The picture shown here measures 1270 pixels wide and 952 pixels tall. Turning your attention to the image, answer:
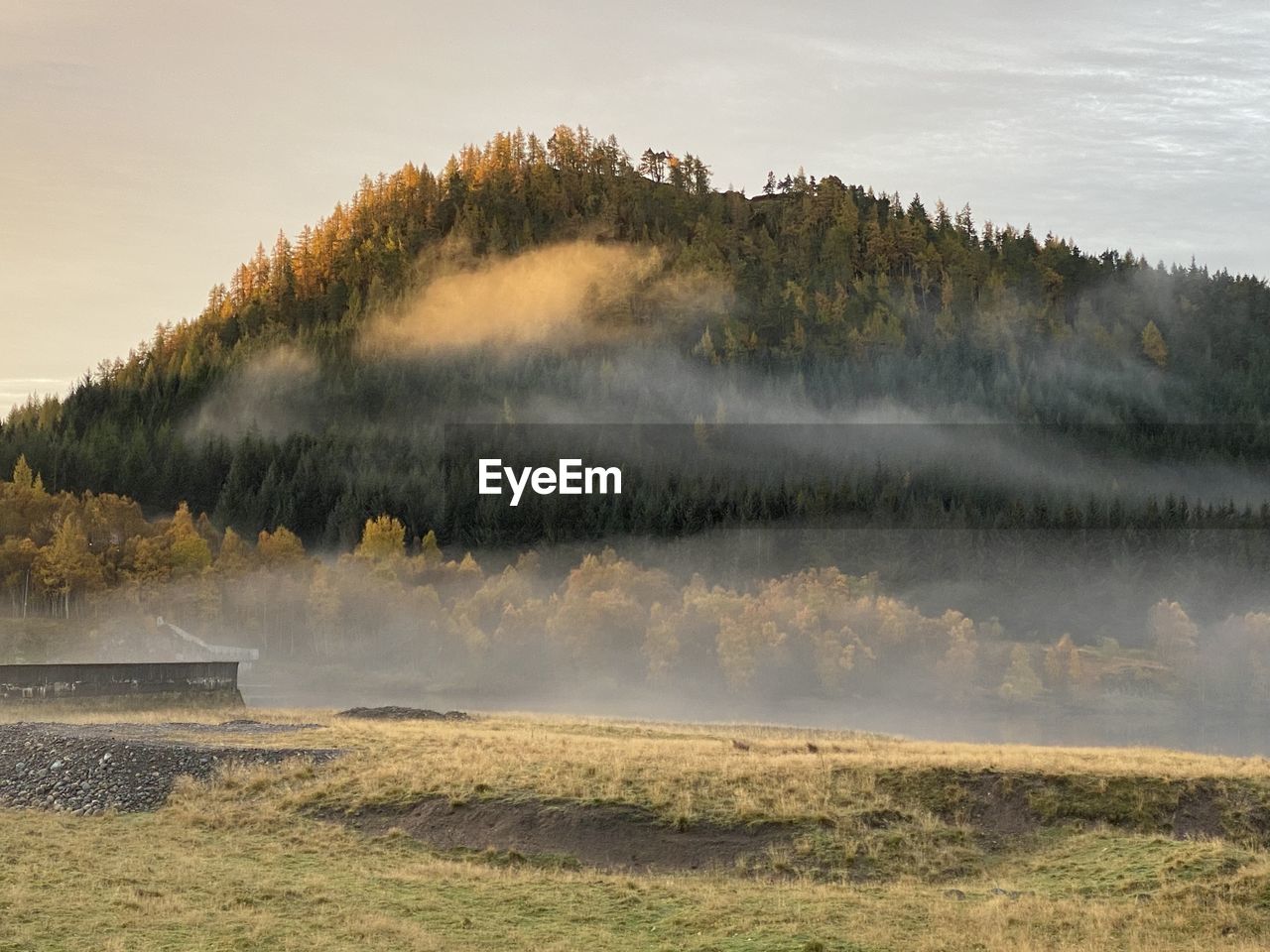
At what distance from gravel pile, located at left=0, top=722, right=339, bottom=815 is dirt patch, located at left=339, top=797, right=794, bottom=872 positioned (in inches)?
314

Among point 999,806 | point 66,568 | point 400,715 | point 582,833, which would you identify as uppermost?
point 999,806

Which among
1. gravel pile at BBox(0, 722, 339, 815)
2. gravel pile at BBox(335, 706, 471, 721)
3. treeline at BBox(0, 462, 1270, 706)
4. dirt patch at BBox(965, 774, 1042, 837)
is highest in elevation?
dirt patch at BBox(965, 774, 1042, 837)

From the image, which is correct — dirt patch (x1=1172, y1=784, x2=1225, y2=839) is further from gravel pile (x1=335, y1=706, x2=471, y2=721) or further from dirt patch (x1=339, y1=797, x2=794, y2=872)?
gravel pile (x1=335, y1=706, x2=471, y2=721)

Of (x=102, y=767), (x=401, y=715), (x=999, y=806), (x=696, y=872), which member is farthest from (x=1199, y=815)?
(x=401, y=715)

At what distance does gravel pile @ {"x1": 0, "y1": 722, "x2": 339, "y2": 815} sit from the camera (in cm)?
3953

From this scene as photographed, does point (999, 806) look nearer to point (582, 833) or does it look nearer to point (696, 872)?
point (696, 872)

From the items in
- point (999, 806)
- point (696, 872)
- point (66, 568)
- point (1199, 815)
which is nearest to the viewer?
point (696, 872)

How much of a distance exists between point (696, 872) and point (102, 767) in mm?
21881

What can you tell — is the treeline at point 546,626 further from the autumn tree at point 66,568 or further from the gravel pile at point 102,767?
the gravel pile at point 102,767

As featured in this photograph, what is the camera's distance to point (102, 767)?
138 feet

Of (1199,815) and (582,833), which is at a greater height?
(1199,815)

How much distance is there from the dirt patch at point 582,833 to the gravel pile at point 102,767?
7981 millimetres

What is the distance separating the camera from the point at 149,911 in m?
25.5

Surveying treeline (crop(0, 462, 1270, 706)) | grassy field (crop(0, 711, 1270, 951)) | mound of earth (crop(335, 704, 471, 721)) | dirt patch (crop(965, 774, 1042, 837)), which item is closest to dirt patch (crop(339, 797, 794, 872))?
grassy field (crop(0, 711, 1270, 951))
